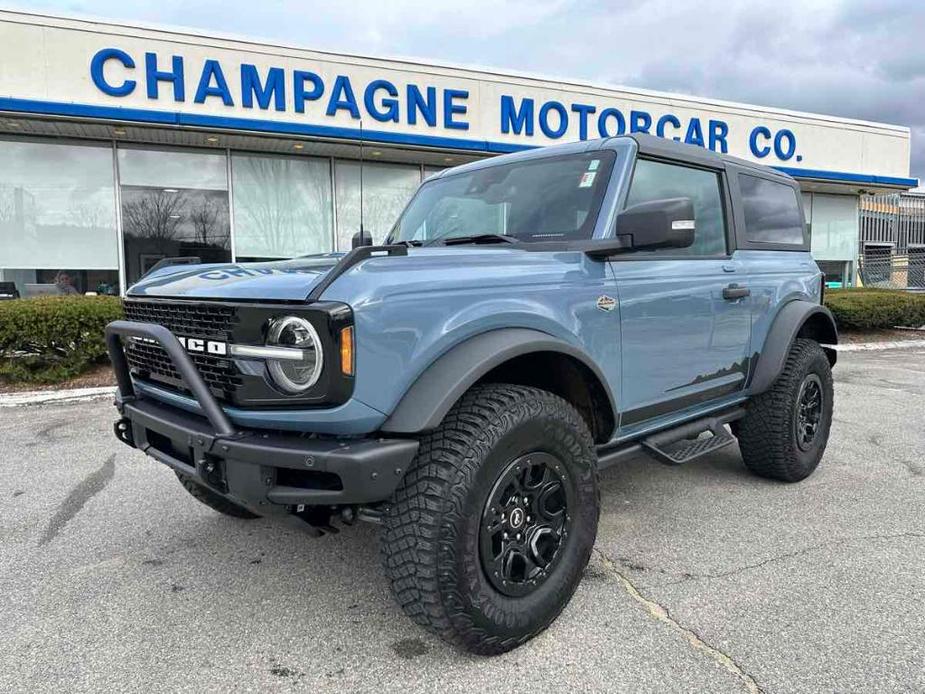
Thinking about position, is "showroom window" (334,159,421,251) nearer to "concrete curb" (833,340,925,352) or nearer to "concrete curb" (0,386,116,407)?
"concrete curb" (0,386,116,407)

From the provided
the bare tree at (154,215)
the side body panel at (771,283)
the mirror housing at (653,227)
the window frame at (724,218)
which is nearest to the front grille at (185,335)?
the mirror housing at (653,227)

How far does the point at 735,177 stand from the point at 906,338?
417 inches

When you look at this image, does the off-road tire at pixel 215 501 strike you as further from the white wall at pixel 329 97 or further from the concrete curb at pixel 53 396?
the white wall at pixel 329 97

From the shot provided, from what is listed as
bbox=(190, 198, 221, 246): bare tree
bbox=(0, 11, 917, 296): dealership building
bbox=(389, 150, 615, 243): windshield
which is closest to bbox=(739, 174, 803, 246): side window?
bbox=(389, 150, 615, 243): windshield

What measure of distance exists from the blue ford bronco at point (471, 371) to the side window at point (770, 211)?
0.51 m

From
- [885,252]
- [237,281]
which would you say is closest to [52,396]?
[237,281]

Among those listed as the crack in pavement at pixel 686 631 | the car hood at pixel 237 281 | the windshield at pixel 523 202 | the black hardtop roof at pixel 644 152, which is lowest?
the crack in pavement at pixel 686 631

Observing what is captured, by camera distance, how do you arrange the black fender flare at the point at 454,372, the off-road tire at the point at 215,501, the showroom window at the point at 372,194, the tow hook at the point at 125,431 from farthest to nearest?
the showroom window at the point at 372,194 < the off-road tire at the point at 215,501 < the tow hook at the point at 125,431 < the black fender flare at the point at 454,372

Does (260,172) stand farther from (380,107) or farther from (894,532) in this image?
(894,532)

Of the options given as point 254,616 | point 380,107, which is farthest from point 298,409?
point 380,107

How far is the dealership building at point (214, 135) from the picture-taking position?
9766mm

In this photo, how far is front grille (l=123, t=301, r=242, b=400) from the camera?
2244mm

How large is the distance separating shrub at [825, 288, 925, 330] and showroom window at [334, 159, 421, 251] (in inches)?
313

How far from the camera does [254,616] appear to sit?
8.59 feet
